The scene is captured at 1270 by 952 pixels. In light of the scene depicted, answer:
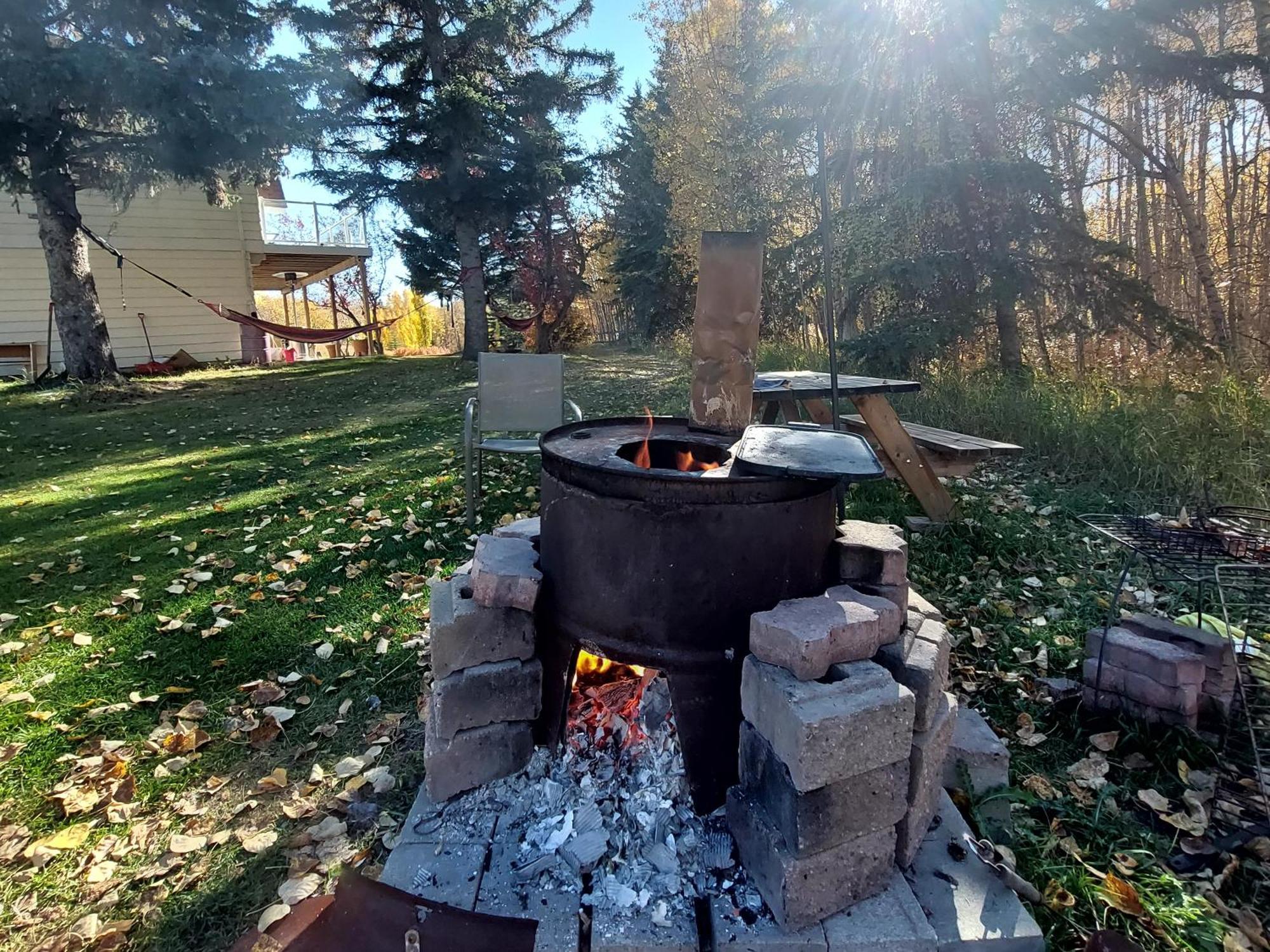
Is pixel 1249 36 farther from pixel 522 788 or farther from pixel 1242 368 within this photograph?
pixel 522 788

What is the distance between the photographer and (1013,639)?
9.33 feet

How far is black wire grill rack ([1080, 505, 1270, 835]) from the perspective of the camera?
6.26 ft

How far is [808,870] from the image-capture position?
1494 millimetres

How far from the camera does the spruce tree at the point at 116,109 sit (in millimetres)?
7477

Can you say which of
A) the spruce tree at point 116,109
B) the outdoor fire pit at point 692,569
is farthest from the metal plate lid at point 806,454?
the spruce tree at point 116,109

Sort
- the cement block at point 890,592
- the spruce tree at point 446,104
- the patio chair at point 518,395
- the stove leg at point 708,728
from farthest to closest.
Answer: the spruce tree at point 446,104, the patio chair at point 518,395, the cement block at point 890,592, the stove leg at point 708,728

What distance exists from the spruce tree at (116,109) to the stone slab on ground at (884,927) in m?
10.0

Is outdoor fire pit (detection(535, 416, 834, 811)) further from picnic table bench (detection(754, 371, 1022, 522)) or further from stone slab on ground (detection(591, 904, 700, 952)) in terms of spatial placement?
picnic table bench (detection(754, 371, 1022, 522))

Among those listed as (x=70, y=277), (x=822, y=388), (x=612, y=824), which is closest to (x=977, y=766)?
(x=612, y=824)

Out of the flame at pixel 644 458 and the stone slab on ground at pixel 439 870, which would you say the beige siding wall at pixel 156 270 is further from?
the stone slab on ground at pixel 439 870

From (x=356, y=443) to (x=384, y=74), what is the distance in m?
8.30

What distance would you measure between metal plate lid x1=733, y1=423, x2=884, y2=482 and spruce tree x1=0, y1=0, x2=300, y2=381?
9146mm

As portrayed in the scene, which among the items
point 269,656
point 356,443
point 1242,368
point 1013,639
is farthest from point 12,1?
point 1242,368

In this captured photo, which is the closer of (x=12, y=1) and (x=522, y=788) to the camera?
(x=522, y=788)
